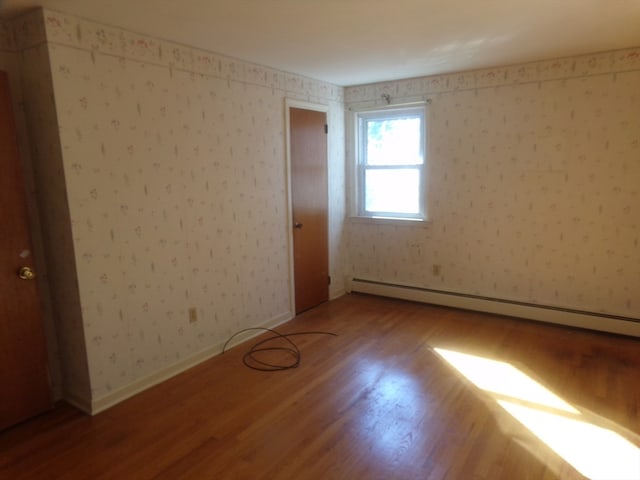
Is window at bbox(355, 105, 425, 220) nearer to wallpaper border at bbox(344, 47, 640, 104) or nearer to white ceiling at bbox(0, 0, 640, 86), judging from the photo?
wallpaper border at bbox(344, 47, 640, 104)

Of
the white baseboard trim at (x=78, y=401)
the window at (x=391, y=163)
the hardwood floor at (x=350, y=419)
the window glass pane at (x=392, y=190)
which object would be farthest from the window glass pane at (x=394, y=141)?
the white baseboard trim at (x=78, y=401)

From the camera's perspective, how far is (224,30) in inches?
109

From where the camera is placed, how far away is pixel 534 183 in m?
3.92

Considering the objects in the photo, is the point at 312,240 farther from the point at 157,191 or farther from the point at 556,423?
the point at 556,423

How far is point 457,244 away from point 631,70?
6.75 ft

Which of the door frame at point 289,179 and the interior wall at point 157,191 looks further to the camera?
the door frame at point 289,179

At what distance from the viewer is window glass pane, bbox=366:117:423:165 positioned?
457 centimetres

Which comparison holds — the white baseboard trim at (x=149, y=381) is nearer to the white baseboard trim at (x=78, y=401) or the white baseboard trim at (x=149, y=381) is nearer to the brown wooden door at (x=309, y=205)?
the white baseboard trim at (x=78, y=401)

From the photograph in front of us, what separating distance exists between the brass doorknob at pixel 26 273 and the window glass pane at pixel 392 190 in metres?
3.46

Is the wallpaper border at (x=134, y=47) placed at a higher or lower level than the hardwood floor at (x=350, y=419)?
higher

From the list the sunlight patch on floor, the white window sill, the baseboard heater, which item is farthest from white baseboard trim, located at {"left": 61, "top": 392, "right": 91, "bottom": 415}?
the white window sill

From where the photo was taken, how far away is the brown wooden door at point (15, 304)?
243 centimetres

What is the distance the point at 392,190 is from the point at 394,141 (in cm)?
55

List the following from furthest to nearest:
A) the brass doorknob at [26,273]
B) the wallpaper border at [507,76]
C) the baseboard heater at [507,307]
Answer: the baseboard heater at [507,307] < the wallpaper border at [507,76] < the brass doorknob at [26,273]
